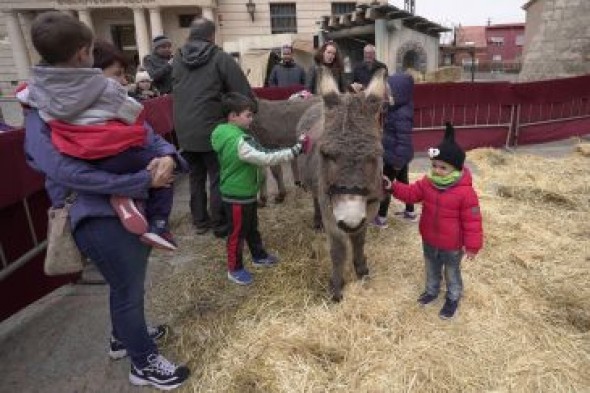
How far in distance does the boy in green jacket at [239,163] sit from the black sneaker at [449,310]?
179cm

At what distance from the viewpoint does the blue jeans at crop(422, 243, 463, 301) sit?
11.0 ft

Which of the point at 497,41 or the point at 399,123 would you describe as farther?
the point at 497,41

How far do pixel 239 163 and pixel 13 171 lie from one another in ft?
6.39

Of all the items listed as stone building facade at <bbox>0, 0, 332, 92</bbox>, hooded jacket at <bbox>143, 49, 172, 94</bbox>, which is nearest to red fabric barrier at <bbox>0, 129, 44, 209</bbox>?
hooded jacket at <bbox>143, 49, 172, 94</bbox>

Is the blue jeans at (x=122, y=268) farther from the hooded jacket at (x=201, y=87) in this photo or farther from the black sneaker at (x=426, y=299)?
the hooded jacket at (x=201, y=87)

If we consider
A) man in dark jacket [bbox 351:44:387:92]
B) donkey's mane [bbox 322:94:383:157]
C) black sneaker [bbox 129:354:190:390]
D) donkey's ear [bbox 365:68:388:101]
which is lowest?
black sneaker [bbox 129:354:190:390]

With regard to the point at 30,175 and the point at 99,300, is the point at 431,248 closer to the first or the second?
the point at 99,300

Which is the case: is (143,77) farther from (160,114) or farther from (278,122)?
(278,122)

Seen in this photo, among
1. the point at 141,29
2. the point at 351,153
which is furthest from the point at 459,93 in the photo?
the point at 141,29

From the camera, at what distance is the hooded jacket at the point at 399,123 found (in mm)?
4820

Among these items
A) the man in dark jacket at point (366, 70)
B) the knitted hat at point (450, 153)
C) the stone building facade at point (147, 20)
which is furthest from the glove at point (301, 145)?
the stone building facade at point (147, 20)

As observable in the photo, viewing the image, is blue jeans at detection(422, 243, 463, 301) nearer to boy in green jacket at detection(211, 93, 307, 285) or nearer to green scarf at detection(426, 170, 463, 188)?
green scarf at detection(426, 170, 463, 188)

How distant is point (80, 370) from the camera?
3.10m

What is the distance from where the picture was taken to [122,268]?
250cm
